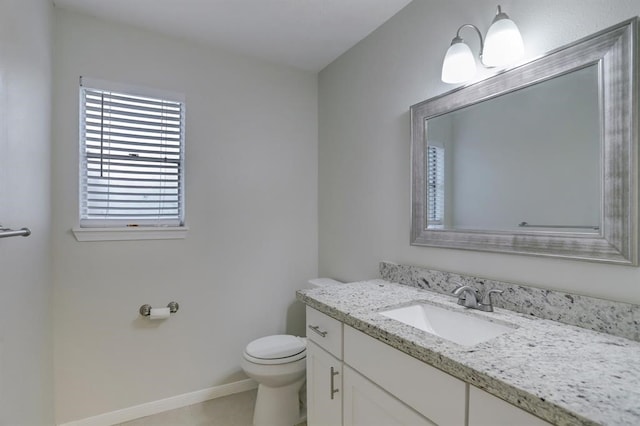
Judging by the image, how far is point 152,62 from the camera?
207 centimetres

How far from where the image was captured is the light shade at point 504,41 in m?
1.20

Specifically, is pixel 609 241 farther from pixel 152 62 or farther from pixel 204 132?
pixel 152 62

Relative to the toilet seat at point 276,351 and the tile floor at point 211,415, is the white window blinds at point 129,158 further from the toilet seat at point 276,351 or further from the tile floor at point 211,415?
the tile floor at point 211,415

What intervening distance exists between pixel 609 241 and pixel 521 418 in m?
0.67

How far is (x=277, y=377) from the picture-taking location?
182 cm

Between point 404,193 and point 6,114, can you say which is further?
point 404,193

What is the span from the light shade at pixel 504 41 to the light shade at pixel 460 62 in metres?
0.12

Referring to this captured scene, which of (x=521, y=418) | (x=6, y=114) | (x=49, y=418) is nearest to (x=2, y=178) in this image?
(x=6, y=114)

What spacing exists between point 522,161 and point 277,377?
1632 millimetres

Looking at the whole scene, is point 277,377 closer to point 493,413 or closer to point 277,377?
point 277,377

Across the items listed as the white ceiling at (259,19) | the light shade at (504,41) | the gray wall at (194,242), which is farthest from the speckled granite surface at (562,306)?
the white ceiling at (259,19)

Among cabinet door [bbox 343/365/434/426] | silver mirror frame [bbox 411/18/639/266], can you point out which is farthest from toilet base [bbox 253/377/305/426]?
silver mirror frame [bbox 411/18/639/266]

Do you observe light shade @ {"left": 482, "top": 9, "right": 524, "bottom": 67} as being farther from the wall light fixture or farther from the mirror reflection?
the mirror reflection

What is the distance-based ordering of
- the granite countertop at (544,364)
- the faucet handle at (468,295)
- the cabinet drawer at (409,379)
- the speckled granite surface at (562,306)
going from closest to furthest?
the granite countertop at (544,364), the cabinet drawer at (409,379), the speckled granite surface at (562,306), the faucet handle at (468,295)
